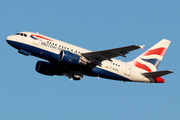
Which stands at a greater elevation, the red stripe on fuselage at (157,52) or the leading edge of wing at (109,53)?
the red stripe on fuselage at (157,52)

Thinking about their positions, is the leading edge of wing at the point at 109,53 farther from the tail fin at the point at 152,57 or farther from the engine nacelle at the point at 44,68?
the tail fin at the point at 152,57

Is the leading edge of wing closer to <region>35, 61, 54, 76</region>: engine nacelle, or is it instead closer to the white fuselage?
the white fuselage

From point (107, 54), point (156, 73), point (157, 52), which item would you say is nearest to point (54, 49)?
point (107, 54)

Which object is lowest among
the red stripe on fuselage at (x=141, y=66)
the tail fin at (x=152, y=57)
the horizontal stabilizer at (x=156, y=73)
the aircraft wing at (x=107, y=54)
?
the horizontal stabilizer at (x=156, y=73)

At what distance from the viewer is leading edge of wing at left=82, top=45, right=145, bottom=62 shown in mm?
33463

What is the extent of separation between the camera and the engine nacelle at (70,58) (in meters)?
35.8

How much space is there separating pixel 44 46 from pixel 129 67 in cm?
1263

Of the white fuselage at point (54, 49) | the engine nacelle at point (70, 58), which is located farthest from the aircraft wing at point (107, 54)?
the white fuselage at point (54, 49)

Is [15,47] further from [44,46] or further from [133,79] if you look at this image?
[133,79]

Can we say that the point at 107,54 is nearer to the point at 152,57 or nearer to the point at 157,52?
the point at 152,57

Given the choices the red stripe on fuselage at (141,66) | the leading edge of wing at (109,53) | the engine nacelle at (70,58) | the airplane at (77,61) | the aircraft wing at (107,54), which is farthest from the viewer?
the red stripe on fuselage at (141,66)

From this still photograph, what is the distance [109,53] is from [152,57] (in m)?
11.8

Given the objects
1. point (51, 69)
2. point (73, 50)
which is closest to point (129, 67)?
point (73, 50)

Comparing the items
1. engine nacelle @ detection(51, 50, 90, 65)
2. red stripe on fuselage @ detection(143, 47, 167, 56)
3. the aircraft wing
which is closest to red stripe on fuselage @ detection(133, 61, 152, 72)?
red stripe on fuselage @ detection(143, 47, 167, 56)
